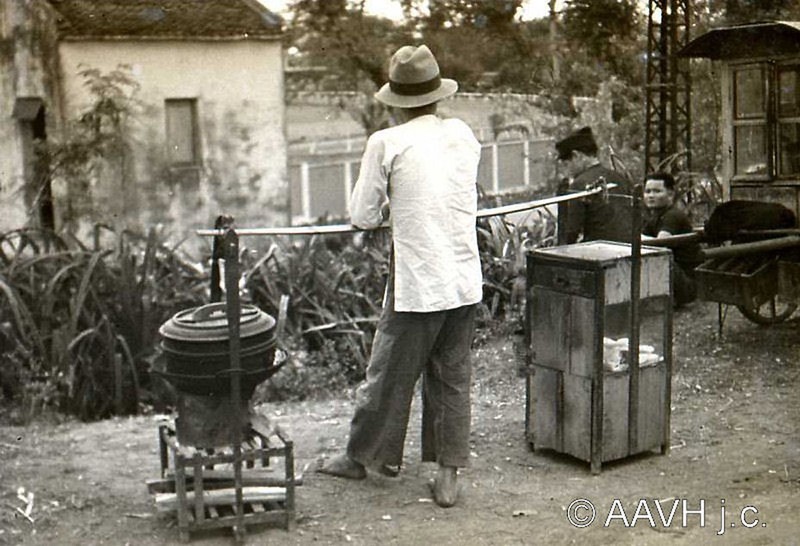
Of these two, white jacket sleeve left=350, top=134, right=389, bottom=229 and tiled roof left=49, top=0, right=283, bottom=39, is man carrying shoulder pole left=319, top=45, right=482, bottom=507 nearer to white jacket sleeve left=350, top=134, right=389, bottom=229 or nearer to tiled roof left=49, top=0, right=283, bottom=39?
white jacket sleeve left=350, top=134, right=389, bottom=229

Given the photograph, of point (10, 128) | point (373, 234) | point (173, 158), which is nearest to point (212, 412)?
point (373, 234)

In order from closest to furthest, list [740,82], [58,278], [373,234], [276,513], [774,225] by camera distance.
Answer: [276,513] → [58,278] → [774,225] → [740,82] → [373,234]

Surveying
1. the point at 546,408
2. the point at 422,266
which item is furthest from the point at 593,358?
the point at 422,266

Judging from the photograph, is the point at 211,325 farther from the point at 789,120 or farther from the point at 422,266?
the point at 789,120

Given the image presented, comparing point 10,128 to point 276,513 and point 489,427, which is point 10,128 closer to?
point 489,427

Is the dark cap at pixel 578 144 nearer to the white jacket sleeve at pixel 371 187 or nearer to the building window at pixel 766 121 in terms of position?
the building window at pixel 766 121

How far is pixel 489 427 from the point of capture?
661 cm

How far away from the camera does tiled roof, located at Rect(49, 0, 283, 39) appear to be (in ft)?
55.9

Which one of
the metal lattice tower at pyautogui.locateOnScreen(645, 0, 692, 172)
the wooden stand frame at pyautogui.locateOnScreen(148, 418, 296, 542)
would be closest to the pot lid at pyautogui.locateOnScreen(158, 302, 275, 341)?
the wooden stand frame at pyautogui.locateOnScreen(148, 418, 296, 542)

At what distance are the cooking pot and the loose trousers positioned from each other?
1.71 ft

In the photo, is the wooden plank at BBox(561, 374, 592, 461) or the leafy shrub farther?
the leafy shrub

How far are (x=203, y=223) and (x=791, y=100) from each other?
1141 cm

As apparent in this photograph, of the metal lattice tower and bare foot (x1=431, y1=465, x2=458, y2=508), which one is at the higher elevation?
the metal lattice tower

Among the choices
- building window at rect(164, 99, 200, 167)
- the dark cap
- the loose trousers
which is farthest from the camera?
building window at rect(164, 99, 200, 167)
